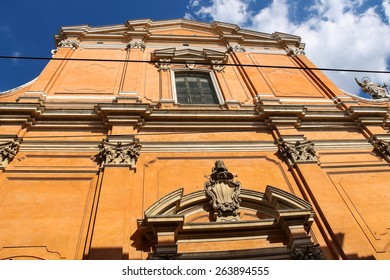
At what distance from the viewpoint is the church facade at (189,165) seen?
6062mm

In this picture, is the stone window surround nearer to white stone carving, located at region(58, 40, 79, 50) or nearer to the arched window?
the arched window

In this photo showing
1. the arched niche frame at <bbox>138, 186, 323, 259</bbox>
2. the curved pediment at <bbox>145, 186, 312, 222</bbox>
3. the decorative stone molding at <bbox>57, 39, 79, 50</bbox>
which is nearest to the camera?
the arched niche frame at <bbox>138, 186, 323, 259</bbox>

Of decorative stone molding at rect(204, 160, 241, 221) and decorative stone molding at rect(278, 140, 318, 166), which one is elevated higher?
decorative stone molding at rect(278, 140, 318, 166)

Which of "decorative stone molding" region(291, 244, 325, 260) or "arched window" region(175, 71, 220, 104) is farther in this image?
"arched window" region(175, 71, 220, 104)

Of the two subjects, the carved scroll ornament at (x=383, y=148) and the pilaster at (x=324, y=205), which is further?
the carved scroll ornament at (x=383, y=148)

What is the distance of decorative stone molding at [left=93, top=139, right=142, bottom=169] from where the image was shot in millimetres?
7461

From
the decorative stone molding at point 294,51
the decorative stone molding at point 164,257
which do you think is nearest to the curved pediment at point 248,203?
the decorative stone molding at point 164,257

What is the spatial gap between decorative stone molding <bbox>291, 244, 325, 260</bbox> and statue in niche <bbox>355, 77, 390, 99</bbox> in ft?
27.3

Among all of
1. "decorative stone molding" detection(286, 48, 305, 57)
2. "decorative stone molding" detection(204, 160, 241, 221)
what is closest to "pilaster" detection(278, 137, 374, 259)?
"decorative stone molding" detection(204, 160, 241, 221)

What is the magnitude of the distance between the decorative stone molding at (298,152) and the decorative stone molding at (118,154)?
3541 millimetres

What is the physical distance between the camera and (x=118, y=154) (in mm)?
7609

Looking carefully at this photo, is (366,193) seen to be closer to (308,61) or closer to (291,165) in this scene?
(291,165)

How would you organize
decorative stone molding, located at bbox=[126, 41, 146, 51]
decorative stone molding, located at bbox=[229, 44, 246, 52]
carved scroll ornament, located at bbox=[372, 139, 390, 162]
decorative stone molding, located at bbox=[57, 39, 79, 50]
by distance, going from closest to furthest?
1. carved scroll ornament, located at bbox=[372, 139, 390, 162]
2. decorative stone molding, located at bbox=[57, 39, 79, 50]
3. decorative stone molding, located at bbox=[126, 41, 146, 51]
4. decorative stone molding, located at bbox=[229, 44, 246, 52]

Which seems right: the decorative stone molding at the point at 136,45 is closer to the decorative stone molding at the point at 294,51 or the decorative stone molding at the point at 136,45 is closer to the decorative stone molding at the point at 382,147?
the decorative stone molding at the point at 294,51
